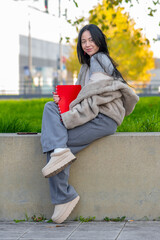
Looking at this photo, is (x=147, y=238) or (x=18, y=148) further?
(x=18, y=148)

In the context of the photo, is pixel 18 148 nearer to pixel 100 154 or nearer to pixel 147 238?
pixel 100 154

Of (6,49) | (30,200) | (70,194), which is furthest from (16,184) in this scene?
(6,49)

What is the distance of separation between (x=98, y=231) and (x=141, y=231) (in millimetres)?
360

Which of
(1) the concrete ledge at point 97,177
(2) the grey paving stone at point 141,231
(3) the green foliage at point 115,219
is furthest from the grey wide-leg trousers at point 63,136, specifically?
(2) the grey paving stone at point 141,231

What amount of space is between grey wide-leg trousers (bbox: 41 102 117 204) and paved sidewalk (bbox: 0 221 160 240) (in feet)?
0.85

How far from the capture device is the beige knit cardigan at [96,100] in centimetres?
423

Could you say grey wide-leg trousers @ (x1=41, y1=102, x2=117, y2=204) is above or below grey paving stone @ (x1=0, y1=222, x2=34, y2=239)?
above

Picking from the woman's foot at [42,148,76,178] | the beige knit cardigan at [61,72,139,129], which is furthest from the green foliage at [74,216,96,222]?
the beige knit cardigan at [61,72,139,129]

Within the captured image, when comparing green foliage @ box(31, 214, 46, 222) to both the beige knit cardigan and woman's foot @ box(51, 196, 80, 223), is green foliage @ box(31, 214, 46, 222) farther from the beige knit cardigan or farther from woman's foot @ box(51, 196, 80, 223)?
the beige knit cardigan

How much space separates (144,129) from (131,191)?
0.87 meters

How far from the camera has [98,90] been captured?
4.24 meters

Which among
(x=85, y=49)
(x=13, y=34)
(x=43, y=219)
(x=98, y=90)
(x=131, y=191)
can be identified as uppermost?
(x=13, y=34)

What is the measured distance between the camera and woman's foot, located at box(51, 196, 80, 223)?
432 cm

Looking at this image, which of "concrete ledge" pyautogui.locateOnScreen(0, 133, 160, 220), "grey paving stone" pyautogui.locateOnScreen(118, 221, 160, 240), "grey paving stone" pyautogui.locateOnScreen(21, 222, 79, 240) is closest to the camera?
"grey paving stone" pyautogui.locateOnScreen(118, 221, 160, 240)
